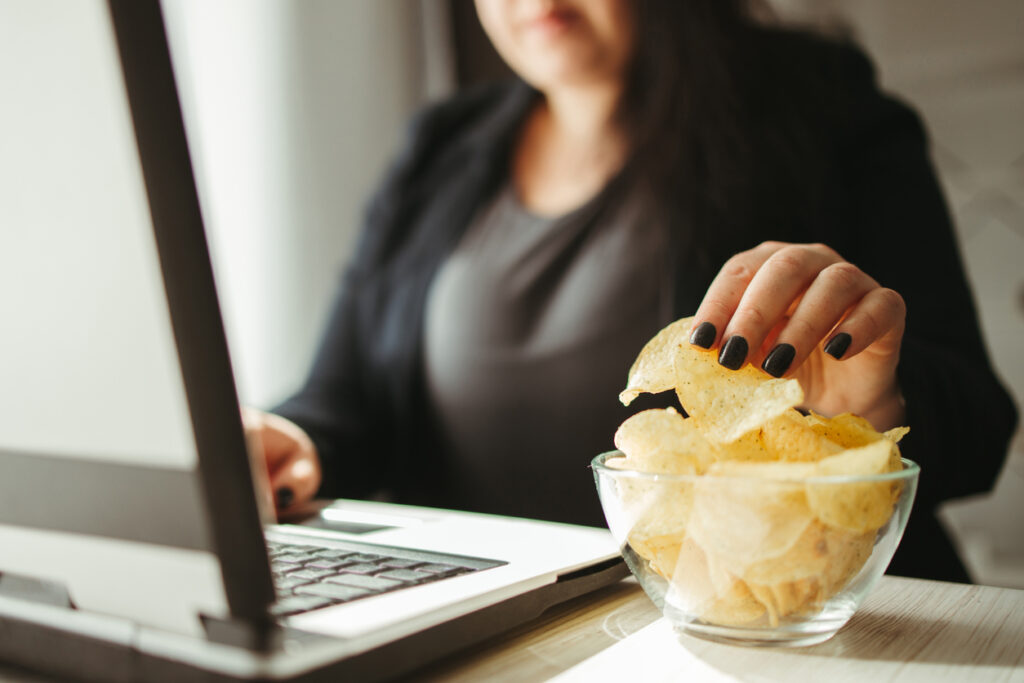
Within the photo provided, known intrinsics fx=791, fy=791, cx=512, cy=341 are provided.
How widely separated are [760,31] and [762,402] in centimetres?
80

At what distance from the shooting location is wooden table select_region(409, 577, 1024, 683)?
1.25 feet

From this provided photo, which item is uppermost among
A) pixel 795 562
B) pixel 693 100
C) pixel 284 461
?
pixel 693 100

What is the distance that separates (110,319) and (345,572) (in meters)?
0.21

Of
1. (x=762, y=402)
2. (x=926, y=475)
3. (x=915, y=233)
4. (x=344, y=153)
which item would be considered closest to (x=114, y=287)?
(x=762, y=402)

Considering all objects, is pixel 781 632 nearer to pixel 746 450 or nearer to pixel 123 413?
pixel 746 450

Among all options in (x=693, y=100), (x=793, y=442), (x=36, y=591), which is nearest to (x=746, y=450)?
(x=793, y=442)

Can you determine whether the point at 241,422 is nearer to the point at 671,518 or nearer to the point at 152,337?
the point at 152,337

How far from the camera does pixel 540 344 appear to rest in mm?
1048

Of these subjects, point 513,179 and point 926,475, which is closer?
point 926,475

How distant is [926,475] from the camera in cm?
73

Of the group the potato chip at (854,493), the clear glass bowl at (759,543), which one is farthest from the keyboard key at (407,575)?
the potato chip at (854,493)

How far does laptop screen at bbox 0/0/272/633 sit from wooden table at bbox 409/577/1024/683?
15 cm

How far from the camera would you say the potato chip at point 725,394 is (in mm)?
403

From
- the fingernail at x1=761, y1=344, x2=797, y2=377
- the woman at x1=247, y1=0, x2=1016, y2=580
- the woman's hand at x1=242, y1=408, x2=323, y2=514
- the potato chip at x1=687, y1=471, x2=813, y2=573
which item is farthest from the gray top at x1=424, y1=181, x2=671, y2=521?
the potato chip at x1=687, y1=471, x2=813, y2=573
